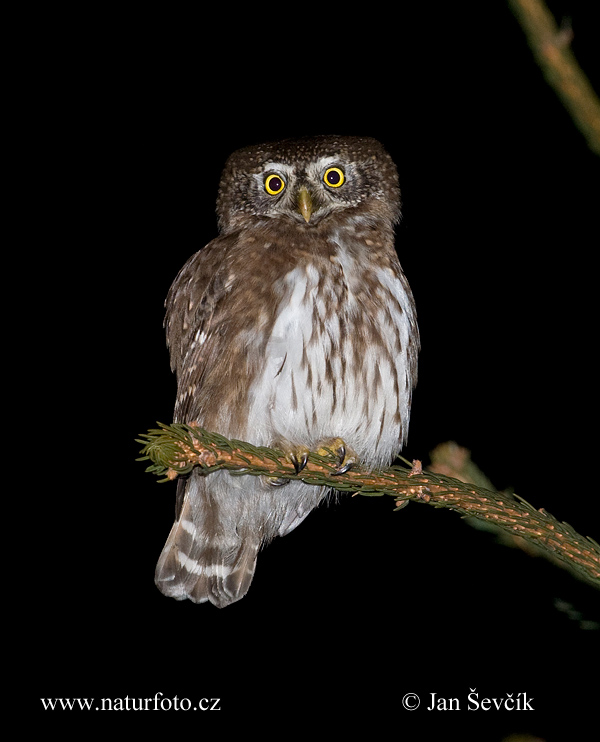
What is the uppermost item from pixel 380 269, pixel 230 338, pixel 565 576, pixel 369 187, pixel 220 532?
pixel 369 187

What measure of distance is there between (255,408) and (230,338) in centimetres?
23

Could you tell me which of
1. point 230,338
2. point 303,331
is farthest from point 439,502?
point 230,338

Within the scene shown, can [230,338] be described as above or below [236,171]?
below

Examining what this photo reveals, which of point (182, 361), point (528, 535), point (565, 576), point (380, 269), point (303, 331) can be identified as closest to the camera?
point (565, 576)

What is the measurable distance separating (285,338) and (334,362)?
0.17 meters

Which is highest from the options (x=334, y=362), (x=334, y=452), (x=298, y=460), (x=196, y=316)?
(x=196, y=316)

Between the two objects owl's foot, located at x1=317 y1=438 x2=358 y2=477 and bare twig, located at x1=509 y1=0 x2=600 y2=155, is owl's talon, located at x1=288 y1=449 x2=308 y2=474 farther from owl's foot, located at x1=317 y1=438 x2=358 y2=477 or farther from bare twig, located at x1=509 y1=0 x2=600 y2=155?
bare twig, located at x1=509 y1=0 x2=600 y2=155

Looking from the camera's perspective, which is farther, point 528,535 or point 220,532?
point 220,532

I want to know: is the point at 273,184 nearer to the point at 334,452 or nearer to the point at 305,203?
the point at 305,203

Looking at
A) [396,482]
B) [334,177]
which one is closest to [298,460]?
[396,482]

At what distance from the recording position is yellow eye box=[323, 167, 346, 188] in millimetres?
2648

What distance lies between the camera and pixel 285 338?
2.24 meters

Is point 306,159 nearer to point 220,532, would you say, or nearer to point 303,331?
point 303,331

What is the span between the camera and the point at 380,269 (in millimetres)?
2496
